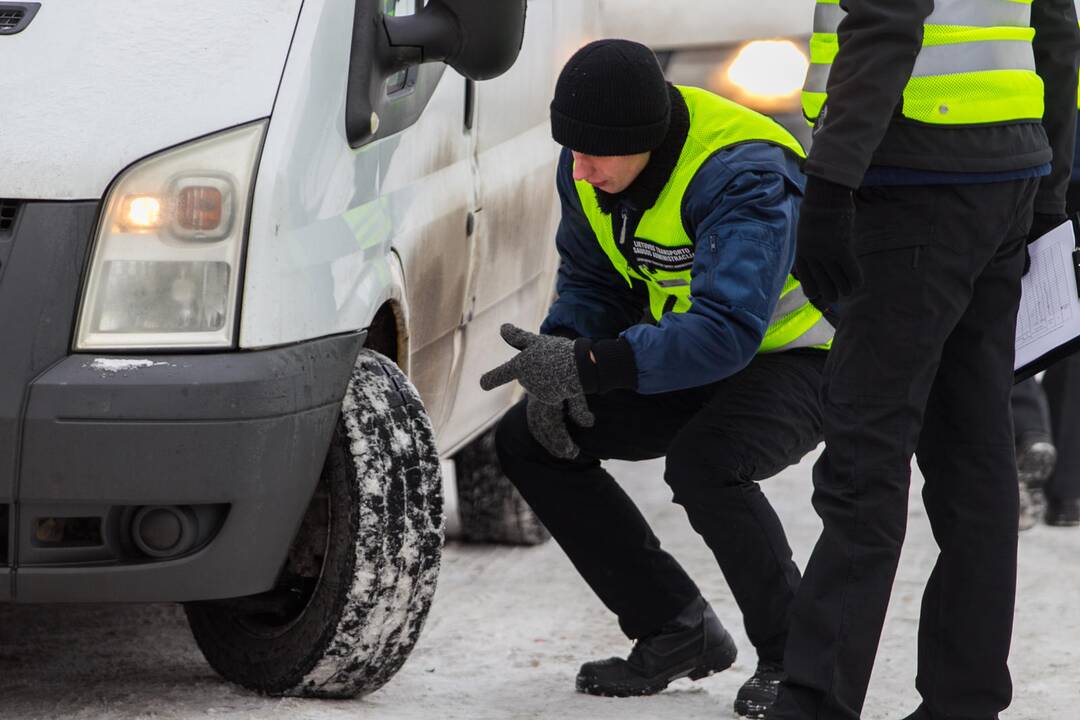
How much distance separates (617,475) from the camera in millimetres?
6309

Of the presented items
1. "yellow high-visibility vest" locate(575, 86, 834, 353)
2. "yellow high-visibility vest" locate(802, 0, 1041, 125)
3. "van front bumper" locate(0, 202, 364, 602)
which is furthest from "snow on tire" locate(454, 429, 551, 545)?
"yellow high-visibility vest" locate(802, 0, 1041, 125)

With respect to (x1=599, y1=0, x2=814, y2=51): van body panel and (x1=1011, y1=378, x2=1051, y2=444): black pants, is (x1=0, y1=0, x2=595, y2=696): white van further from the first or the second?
(x1=1011, y1=378, x2=1051, y2=444): black pants

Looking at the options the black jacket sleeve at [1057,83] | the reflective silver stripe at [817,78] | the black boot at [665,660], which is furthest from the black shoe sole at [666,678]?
the reflective silver stripe at [817,78]

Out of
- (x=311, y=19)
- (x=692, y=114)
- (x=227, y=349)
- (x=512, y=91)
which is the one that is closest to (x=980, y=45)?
(x=692, y=114)

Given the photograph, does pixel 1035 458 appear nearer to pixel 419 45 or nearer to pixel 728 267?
pixel 728 267

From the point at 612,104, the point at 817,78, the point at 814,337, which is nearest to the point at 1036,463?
the point at 814,337

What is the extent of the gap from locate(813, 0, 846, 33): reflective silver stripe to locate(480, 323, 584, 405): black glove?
0.83 m

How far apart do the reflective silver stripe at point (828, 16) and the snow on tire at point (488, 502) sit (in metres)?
2.40

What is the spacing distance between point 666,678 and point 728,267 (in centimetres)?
95

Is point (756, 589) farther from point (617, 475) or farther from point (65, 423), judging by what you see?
point (617, 475)

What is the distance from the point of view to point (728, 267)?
134 inches

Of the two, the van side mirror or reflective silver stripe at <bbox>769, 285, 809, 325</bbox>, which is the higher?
the van side mirror

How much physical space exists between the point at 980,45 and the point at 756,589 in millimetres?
1199

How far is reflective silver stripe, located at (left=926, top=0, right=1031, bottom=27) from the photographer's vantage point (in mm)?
2906
